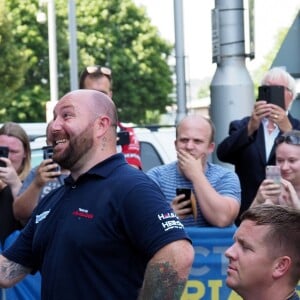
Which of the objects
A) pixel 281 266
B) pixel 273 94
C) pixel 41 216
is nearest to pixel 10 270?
pixel 41 216

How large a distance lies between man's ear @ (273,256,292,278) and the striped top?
274 centimetres

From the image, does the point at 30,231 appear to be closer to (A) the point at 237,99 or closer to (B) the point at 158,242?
(B) the point at 158,242

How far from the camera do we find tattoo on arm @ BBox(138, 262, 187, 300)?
379 cm

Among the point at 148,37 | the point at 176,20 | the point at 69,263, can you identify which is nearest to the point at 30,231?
the point at 69,263

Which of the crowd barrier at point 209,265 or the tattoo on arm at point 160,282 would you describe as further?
the crowd barrier at point 209,265

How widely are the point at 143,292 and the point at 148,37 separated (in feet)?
165

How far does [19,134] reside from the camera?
688 centimetres

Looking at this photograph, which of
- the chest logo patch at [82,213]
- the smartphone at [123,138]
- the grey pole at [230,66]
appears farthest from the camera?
the grey pole at [230,66]

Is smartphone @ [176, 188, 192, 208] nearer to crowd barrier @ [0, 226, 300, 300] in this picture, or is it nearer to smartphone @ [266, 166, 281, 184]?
crowd barrier @ [0, 226, 300, 300]

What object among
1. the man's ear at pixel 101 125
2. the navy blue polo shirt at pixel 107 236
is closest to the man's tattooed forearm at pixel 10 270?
the navy blue polo shirt at pixel 107 236

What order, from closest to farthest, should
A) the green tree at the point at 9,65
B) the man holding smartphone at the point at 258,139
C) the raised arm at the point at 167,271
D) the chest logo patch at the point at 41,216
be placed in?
the raised arm at the point at 167,271, the chest logo patch at the point at 41,216, the man holding smartphone at the point at 258,139, the green tree at the point at 9,65

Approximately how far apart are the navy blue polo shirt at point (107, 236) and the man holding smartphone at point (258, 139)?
114 inches

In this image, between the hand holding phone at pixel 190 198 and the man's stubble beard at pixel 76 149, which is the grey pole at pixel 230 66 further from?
the man's stubble beard at pixel 76 149

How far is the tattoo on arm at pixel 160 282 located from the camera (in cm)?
379
